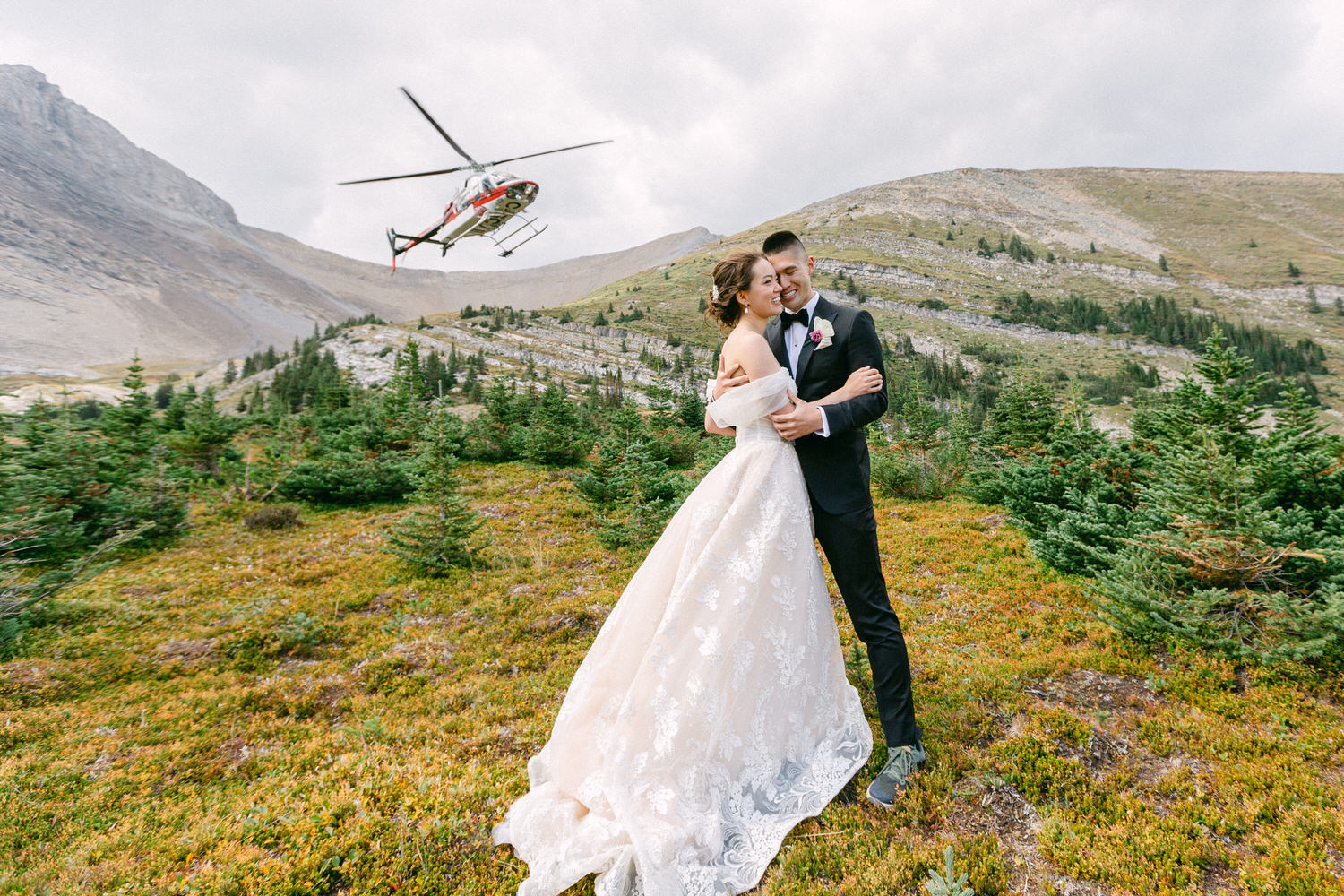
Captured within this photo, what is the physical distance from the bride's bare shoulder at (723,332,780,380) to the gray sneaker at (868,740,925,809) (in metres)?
2.82

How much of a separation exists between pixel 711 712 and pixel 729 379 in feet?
7.53

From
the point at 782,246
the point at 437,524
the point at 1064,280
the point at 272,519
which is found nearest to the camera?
the point at 782,246

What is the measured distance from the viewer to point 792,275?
12.8 ft

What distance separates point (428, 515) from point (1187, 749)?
37.0 feet

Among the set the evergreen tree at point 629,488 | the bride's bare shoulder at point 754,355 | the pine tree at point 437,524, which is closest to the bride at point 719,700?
the bride's bare shoulder at point 754,355

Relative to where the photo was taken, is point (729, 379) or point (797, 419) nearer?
point (797, 419)

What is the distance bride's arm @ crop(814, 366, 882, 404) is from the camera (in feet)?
11.5

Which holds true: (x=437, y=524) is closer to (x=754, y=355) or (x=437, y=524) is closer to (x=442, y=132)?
(x=754, y=355)

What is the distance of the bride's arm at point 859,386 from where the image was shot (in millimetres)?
3498

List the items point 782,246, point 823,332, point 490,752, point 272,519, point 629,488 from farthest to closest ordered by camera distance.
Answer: point 272,519, point 629,488, point 490,752, point 782,246, point 823,332

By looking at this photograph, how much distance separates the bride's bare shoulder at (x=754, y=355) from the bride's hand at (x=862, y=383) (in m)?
0.51

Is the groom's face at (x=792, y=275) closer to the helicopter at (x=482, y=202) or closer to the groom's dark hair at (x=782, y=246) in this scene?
the groom's dark hair at (x=782, y=246)

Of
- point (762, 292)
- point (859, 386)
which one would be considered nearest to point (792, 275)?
point (762, 292)

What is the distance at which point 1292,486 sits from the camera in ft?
21.8
